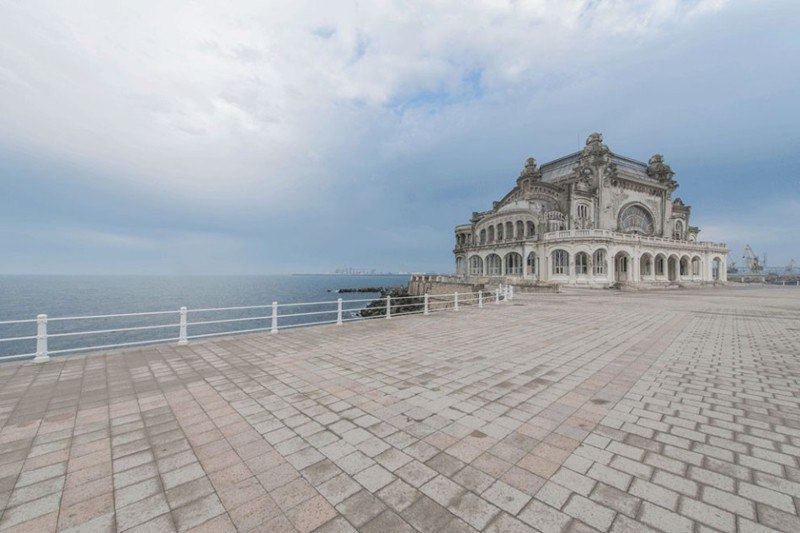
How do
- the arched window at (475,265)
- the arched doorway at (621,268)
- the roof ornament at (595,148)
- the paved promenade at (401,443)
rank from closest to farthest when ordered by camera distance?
the paved promenade at (401,443)
the arched doorway at (621,268)
the roof ornament at (595,148)
the arched window at (475,265)

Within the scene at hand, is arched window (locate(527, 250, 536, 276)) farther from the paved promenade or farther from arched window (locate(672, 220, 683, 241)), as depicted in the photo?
the paved promenade

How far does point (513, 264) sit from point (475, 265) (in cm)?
801

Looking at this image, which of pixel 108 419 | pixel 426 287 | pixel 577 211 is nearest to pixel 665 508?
pixel 108 419

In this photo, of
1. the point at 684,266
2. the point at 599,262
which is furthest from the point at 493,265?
the point at 684,266

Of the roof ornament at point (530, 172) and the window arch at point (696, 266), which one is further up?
the roof ornament at point (530, 172)

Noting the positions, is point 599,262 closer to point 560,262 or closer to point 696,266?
point 560,262

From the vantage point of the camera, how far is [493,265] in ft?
165

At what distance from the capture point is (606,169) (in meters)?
46.8

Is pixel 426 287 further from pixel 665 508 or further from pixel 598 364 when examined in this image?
pixel 665 508

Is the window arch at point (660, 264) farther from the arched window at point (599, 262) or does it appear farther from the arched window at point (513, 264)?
the arched window at point (513, 264)

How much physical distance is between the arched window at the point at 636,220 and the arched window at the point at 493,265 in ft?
58.2

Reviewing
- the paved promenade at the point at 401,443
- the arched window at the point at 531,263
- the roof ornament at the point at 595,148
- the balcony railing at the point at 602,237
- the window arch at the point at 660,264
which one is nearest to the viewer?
the paved promenade at the point at 401,443

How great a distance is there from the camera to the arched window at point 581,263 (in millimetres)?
38487

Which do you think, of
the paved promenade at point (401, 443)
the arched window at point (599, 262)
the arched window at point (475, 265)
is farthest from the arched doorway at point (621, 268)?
the paved promenade at point (401, 443)
